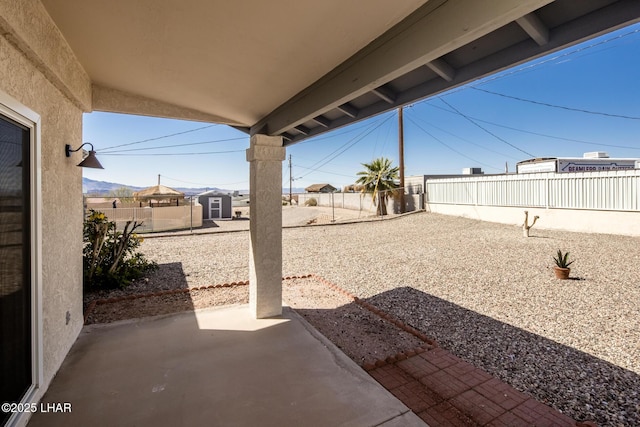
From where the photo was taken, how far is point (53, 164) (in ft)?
8.38

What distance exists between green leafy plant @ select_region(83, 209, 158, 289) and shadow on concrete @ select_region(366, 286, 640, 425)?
4741 mm

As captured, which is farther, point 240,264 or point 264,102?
point 240,264

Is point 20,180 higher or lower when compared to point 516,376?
higher

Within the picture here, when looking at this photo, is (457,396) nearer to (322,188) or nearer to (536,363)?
(536,363)

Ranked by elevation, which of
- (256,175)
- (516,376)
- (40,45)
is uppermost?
(40,45)

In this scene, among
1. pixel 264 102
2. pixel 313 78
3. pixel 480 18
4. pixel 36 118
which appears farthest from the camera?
pixel 264 102

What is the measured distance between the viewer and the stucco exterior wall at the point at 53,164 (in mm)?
1822

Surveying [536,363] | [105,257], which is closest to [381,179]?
[105,257]

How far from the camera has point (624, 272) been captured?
614 cm

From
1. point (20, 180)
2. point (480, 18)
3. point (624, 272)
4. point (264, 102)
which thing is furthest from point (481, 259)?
point (20, 180)

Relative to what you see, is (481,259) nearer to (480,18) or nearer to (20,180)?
(480,18)

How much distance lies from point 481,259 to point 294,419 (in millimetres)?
6964

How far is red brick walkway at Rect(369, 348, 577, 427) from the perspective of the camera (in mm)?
2197

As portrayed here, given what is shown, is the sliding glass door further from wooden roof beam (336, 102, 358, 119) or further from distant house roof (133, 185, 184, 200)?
distant house roof (133, 185, 184, 200)
